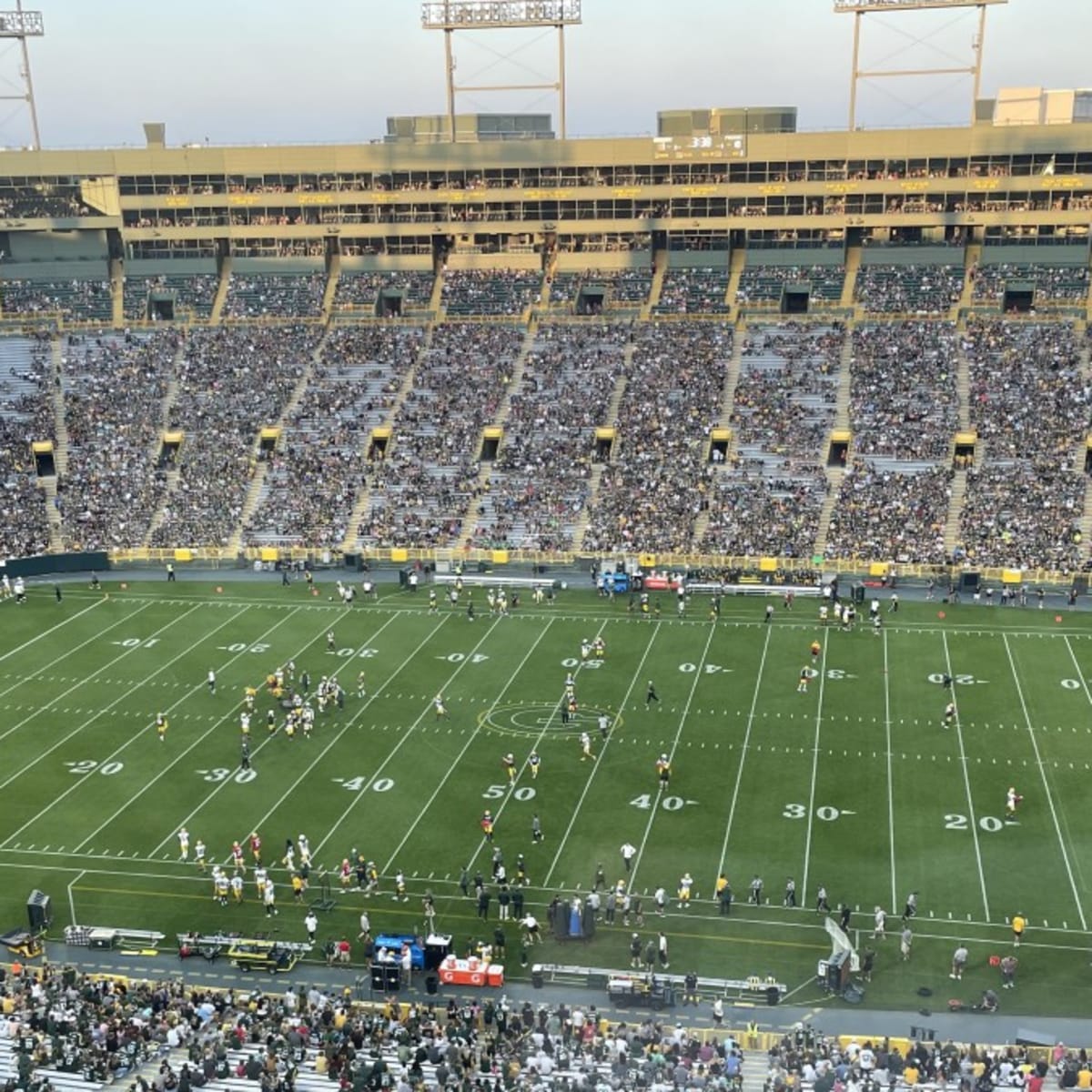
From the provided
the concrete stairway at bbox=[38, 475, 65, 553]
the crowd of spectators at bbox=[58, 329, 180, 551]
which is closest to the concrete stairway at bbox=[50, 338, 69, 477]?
the crowd of spectators at bbox=[58, 329, 180, 551]

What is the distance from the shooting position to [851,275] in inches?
2675

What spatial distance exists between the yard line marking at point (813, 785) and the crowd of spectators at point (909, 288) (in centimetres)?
2814

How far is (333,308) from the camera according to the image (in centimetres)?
7106

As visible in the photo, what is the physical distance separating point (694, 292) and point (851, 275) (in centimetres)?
831

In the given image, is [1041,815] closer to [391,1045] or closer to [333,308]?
[391,1045]

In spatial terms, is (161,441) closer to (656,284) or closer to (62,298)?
(62,298)

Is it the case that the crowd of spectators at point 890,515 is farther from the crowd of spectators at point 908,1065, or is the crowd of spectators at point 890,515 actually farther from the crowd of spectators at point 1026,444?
the crowd of spectators at point 908,1065

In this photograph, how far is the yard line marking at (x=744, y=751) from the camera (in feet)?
98.1

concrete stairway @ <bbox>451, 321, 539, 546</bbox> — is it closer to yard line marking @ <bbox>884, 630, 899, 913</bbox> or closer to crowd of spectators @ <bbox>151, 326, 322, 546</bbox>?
crowd of spectators @ <bbox>151, 326, 322, 546</bbox>

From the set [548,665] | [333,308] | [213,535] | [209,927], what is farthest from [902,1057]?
[333,308]

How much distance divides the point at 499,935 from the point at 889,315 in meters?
46.8

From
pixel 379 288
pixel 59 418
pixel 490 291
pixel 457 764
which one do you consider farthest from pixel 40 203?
pixel 457 764

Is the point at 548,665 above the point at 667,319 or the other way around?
the other way around

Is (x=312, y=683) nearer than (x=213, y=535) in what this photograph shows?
Yes
